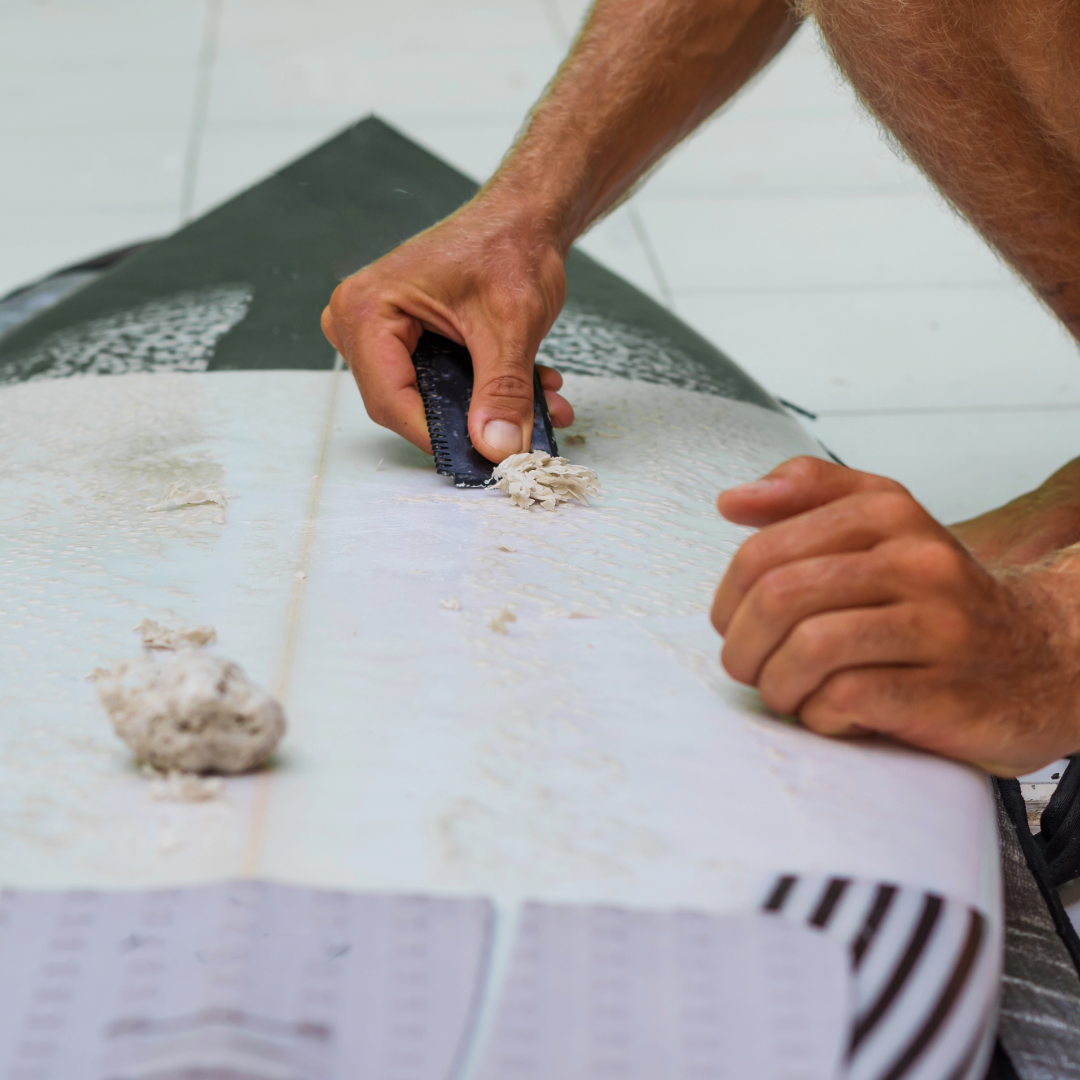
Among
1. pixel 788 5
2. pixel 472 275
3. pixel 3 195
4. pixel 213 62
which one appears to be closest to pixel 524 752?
pixel 472 275

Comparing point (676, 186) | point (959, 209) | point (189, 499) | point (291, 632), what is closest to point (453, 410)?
point (189, 499)

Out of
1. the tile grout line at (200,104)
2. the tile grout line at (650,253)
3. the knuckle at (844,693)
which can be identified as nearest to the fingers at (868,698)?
the knuckle at (844,693)

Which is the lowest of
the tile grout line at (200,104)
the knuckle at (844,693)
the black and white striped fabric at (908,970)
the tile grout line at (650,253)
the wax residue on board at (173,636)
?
the tile grout line at (200,104)

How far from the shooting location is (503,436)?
0.98 m

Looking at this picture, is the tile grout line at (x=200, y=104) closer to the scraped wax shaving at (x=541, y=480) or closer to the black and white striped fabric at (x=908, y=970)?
the scraped wax shaving at (x=541, y=480)

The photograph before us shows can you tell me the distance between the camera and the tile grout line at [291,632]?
1.85ft

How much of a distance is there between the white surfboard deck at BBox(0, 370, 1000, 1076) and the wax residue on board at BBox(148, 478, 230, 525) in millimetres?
10

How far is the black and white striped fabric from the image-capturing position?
1.80 feet

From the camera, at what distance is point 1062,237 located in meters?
1.15

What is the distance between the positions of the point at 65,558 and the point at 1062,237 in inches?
35.8

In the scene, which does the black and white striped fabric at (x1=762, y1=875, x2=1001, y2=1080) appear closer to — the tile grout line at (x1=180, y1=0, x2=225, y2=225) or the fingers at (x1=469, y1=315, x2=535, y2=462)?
the fingers at (x1=469, y1=315, x2=535, y2=462)

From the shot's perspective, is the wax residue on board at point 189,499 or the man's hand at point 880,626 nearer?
the man's hand at point 880,626

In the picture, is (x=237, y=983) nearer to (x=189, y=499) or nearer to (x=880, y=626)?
(x=880, y=626)

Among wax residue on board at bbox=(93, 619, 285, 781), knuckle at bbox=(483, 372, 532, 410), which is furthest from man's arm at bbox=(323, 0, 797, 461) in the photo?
wax residue on board at bbox=(93, 619, 285, 781)
